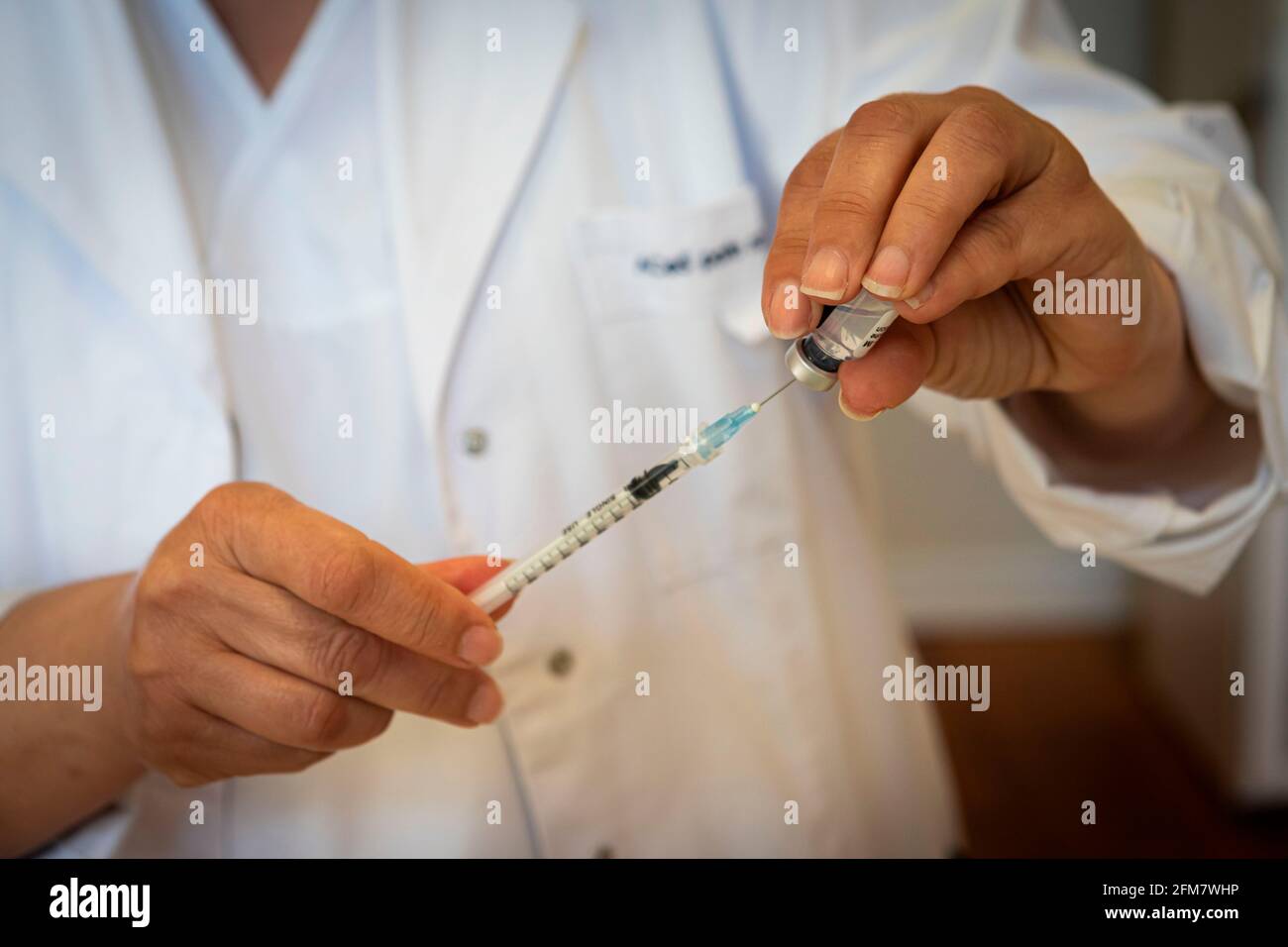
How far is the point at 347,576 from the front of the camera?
0.50 metres

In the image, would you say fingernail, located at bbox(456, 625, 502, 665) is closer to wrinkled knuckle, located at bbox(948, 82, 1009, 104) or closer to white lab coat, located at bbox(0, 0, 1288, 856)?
white lab coat, located at bbox(0, 0, 1288, 856)

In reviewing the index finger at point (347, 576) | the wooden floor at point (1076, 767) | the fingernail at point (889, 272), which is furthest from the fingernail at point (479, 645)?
the wooden floor at point (1076, 767)

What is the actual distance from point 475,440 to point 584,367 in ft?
0.30

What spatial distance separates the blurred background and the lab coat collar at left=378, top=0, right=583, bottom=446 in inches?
53.8

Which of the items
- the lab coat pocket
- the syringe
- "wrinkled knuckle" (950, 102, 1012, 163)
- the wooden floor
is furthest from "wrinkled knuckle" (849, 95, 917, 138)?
the wooden floor

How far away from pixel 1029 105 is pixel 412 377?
46 centimetres

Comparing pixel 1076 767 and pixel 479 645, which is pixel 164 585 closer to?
pixel 479 645

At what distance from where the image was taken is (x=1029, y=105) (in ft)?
2.31

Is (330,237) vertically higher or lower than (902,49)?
lower

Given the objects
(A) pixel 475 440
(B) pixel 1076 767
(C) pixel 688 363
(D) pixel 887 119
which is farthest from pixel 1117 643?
(D) pixel 887 119

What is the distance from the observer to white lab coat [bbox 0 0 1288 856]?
0.66 metres
